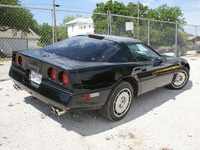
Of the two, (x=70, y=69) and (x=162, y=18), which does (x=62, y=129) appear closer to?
(x=70, y=69)

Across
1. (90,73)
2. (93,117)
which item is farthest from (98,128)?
(90,73)

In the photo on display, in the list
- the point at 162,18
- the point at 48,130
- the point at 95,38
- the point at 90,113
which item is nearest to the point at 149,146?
the point at 90,113

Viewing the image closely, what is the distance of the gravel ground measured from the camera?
8.18 feet

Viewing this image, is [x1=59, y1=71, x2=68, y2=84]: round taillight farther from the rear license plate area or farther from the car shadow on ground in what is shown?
the car shadow on ground

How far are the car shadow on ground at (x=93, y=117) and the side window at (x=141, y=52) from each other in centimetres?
103

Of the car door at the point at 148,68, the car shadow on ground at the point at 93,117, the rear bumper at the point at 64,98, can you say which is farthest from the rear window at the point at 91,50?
the car shadow on ground at the point at 93,117

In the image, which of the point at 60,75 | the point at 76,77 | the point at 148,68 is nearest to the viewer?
the point at 76,77

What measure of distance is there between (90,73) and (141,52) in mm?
1657

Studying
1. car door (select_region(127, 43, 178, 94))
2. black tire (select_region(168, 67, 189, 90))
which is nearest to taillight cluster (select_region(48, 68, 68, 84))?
car door (select_region(127, 43, 178, 94))

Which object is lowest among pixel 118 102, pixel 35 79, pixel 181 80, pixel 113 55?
pixel 118 102

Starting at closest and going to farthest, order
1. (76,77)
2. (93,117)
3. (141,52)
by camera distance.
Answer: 1. (76,77)
2. (93,117)
3. (141,52)

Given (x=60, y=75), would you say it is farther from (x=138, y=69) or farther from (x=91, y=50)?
(x=138, y=69)

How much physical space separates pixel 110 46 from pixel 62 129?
5.31ft

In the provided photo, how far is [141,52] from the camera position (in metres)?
3.81
